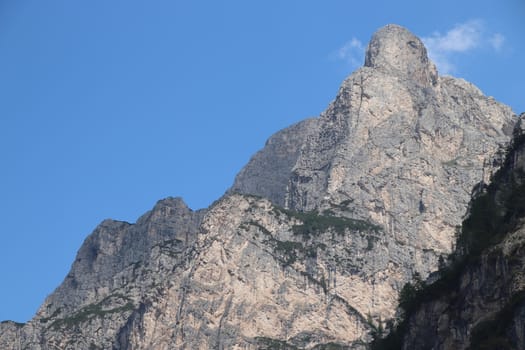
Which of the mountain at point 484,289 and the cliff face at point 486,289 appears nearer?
the cliff face at point 486,289

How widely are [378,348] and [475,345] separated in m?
46.6

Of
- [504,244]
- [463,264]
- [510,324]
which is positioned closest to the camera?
[510,324]

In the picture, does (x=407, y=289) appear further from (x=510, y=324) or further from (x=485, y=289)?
(x=510, y=324)

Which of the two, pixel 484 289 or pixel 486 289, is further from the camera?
pixel 484 289

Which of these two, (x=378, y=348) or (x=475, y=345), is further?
(x=378, y=348)

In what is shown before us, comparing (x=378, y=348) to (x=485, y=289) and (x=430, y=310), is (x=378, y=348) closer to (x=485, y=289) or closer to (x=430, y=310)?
(x=430, y=310)

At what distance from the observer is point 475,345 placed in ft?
481

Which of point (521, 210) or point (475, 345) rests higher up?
point (521, 210)

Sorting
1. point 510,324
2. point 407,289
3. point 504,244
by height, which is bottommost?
point 510,324

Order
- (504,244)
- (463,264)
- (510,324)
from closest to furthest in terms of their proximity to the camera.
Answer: (510,324)
(504,244)
(463,264)

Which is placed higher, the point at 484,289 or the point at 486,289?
the point at 484,289

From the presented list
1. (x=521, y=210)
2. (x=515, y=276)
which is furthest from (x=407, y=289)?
(x=515, y=276)

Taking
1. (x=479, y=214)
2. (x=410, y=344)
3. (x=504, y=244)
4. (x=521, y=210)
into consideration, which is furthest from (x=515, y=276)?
(x=479, y=214)

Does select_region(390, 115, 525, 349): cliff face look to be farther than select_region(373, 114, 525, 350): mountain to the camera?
No
